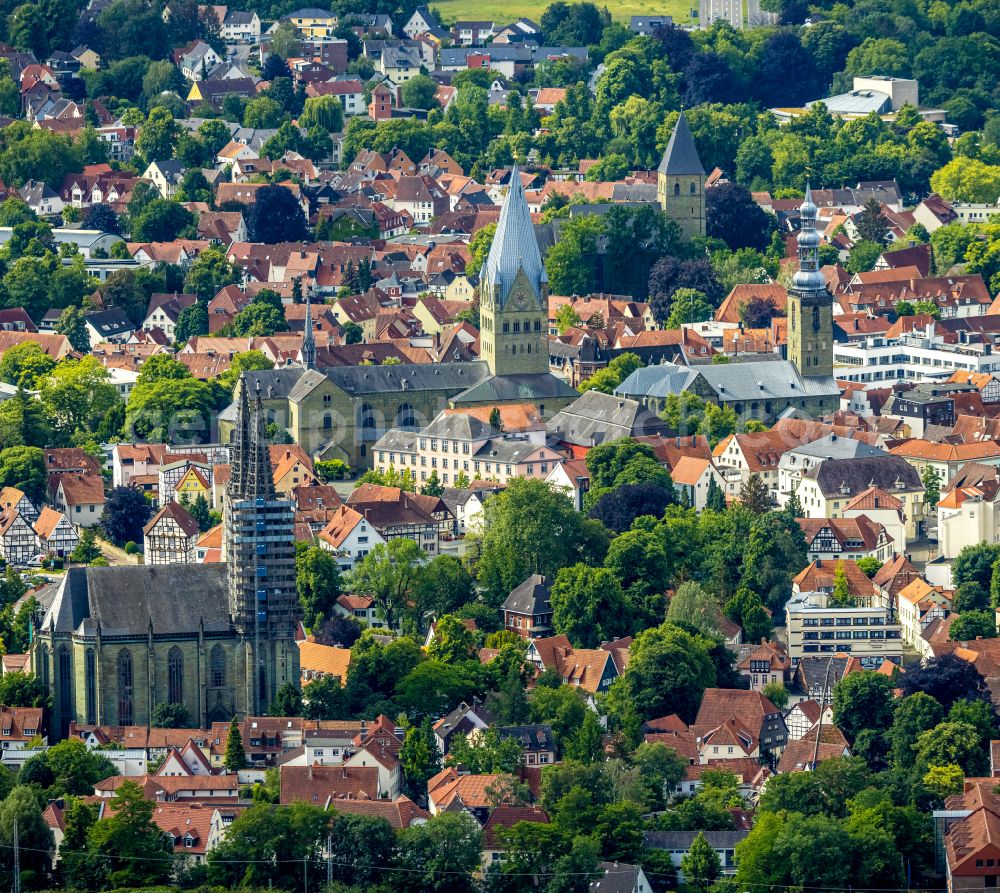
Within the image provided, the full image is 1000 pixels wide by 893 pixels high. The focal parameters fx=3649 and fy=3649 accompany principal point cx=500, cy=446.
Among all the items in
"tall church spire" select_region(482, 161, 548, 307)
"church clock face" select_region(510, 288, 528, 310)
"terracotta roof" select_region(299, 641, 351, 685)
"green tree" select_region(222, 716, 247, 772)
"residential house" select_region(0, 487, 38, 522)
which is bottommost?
"green tree" select_region(222, 716, 247, 772)

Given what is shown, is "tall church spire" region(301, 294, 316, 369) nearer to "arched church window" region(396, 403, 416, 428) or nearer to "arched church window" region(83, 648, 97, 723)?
"arched church window" region(396, 403, 416, 428)

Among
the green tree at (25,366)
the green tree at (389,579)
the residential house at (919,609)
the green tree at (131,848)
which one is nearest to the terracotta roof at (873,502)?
the residential house at (919,609)

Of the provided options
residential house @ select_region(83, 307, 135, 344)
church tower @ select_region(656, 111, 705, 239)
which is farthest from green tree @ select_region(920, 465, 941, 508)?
church tower @ select_region(656, 111, 705, 239)

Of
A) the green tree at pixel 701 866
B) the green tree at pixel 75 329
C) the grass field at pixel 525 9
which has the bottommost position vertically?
the green tree at pixel 701 866

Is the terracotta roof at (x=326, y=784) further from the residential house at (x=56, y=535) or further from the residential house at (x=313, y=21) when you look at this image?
the residential house at (x=313, y=21)

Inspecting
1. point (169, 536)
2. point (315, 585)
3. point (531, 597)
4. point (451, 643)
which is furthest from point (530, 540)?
point (169, 536)

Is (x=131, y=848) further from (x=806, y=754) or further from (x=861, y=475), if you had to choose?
(x=861, y=475)

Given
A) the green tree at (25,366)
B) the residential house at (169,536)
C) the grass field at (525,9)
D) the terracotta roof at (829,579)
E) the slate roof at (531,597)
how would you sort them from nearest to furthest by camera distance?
1. the slate roof at (531,597)
2. the terracotta roof at (829,579)
3. the residential house at (169,536)
4. the green tree at (25,366)
5. the grass field at (525,9)
